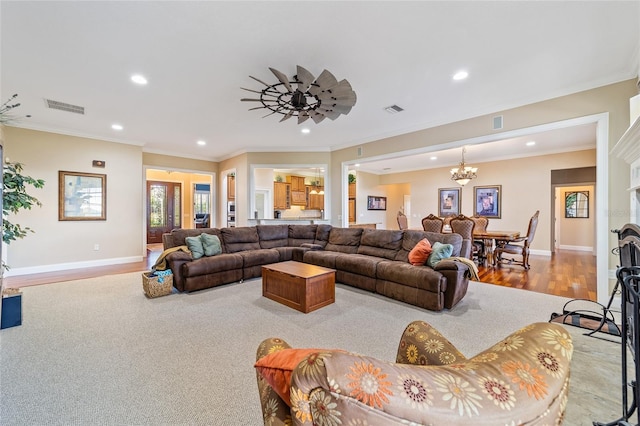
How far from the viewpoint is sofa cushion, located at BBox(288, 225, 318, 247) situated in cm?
580

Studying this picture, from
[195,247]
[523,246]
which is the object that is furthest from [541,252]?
[195,247]

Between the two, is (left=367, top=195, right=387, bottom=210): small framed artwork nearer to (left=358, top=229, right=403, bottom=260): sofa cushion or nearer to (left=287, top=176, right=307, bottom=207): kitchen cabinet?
(left=287, top=176, right=307, bottom=207): kitchen cabinet

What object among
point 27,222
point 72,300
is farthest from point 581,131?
point 27,222

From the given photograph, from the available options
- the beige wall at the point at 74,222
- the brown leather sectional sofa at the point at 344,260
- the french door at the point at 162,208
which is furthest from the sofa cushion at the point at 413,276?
the french door at the point at 162,208

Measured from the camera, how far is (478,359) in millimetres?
659

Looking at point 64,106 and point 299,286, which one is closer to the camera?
point 299,286

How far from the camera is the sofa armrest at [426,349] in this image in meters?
1.05

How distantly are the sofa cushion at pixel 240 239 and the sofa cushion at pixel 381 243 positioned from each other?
7.04ft

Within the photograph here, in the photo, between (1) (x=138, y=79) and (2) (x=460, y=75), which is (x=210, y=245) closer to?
(1) (x=138, y=79)

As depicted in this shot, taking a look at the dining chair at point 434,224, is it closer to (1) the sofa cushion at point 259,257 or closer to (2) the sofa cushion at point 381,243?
(2) the sofa cushion at point 381,243

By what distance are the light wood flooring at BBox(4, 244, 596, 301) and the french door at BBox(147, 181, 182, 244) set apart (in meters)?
3.96

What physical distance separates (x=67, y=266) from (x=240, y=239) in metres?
3.72

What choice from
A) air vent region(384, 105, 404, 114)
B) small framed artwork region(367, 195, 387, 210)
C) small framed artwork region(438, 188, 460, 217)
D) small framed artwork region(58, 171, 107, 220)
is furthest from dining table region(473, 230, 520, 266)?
small framed artwork region(58, 171, 107, 220)

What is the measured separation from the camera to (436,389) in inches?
19.6
